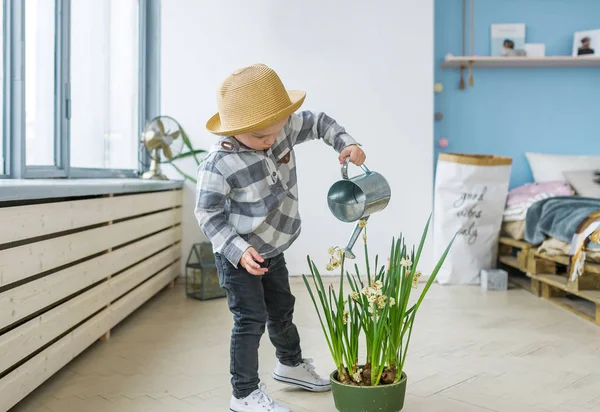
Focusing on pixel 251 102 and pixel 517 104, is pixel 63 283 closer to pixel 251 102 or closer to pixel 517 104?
pixel 251 102

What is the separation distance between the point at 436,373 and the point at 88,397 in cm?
105

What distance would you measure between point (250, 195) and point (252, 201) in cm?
2

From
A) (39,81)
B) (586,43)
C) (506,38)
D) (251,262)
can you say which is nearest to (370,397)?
(251,262)

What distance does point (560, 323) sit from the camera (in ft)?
9.23

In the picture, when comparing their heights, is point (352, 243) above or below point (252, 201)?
below

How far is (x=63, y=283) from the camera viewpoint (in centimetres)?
199

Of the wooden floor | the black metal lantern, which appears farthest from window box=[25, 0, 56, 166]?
the black metal lantern

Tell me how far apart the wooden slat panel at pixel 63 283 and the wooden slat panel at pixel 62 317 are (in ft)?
0.11

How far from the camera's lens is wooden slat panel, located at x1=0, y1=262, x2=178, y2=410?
5.43 feet

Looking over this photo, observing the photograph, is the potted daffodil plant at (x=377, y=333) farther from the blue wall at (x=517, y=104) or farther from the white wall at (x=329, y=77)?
the blue wall at (x=517, y=104)

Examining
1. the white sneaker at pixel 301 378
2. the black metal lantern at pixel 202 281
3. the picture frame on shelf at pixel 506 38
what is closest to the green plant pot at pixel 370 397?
the white sneaker at pixel 301 378

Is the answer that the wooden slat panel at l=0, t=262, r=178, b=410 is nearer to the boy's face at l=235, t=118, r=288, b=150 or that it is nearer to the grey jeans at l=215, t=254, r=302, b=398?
the grey jeans at l=215, t=254, r=302, b=398

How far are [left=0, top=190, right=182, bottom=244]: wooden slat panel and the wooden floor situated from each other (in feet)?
1.54

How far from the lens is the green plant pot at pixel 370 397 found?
158 centimetres
